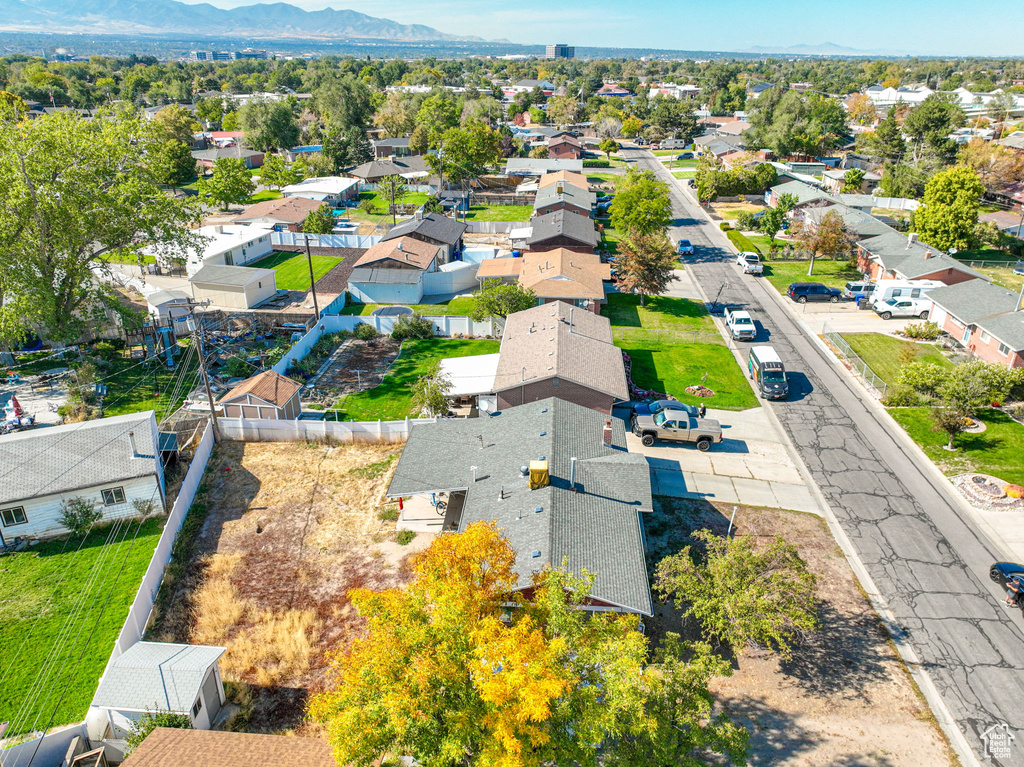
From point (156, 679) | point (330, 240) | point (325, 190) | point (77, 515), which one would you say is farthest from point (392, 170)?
point (156, 679)

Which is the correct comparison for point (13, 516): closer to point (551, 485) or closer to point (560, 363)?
point (551, 485)

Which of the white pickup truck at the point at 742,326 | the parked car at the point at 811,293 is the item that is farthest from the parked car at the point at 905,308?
the white pickup truck at the point at 742,326

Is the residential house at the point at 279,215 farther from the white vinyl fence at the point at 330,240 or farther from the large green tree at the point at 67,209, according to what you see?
the large green tree at the point at 67,209

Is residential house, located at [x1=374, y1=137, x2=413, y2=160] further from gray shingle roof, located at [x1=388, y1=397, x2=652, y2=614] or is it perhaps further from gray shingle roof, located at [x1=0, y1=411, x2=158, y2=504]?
gray shingle roof, located at [x1=388, y1=397, x2=652, y2=614]

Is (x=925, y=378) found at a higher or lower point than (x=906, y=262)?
lower

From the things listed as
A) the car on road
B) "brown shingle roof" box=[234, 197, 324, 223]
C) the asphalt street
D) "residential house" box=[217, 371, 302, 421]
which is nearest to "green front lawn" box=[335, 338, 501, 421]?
"residential house" box=[217, 371, 302, 421]

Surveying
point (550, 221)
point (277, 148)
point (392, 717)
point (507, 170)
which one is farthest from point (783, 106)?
point (392, 717)

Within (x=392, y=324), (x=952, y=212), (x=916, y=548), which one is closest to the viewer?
(x=916, y=548)
